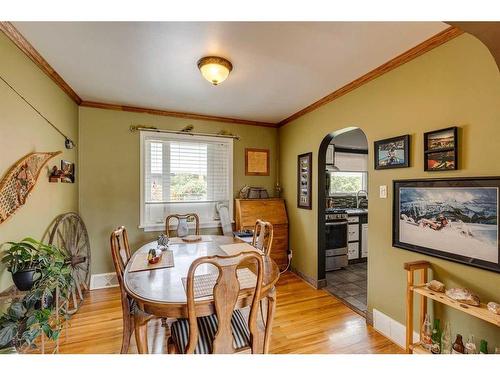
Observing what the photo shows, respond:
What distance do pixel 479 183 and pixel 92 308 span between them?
3682mm

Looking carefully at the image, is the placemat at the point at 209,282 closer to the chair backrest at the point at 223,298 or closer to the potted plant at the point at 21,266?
the chair backrest at the point at 223,298

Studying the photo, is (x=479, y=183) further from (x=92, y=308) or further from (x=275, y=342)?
(x=92, y=308)

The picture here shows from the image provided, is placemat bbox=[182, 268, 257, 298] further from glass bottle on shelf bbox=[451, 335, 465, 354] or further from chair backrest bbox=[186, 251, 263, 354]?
glass bottle on shelf bbox=[451, 335, 465, 354]

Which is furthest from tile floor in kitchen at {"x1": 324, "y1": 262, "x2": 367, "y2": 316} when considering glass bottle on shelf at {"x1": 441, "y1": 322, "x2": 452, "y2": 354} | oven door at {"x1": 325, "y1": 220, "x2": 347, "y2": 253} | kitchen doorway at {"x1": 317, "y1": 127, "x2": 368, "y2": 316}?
glass bottle on shelf at {"x1": 441, "y1": 322, "x2": 452, "y2": 354}

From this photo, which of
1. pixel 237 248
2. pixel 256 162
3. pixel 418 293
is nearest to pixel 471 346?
pixel 418 293

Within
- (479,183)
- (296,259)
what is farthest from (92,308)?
(479,183)

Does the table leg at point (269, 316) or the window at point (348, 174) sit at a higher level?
the window at point (348, 174)

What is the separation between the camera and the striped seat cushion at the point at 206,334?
52.5 inches

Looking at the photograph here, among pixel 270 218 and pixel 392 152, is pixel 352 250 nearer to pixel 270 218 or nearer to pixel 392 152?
pixel 270 218

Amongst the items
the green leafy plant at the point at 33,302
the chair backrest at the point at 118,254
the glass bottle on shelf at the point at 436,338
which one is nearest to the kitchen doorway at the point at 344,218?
the glass bottle on shelf at the point at 436,338

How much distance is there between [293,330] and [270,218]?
5.72 ft

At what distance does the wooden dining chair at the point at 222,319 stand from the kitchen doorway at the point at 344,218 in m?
1.72

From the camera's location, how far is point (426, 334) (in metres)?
1.68

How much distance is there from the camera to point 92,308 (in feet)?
8.64
